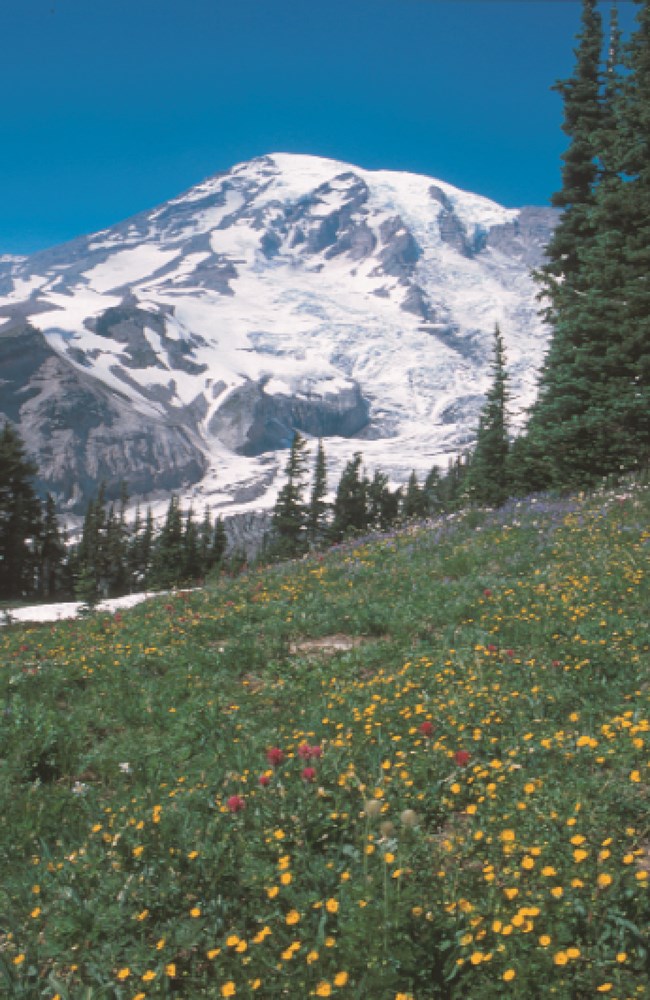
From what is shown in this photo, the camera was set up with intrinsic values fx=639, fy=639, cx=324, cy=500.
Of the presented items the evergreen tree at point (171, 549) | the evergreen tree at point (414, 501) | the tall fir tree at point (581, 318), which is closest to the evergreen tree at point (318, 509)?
the evergreen tree at point (171, 549)

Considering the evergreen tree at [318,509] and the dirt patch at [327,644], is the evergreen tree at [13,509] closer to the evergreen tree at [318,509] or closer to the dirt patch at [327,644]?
the evergreen tree at [318,509]

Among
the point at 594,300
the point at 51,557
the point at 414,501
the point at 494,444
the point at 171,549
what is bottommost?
the point at 51,557

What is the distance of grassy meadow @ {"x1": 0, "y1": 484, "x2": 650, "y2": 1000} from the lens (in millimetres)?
3342

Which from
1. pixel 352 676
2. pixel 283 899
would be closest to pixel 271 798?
pixel 283 899

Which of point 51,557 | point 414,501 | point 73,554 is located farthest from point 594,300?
point 73,554

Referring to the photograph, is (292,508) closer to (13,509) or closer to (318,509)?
(318,509)

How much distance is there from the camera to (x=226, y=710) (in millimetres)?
7078

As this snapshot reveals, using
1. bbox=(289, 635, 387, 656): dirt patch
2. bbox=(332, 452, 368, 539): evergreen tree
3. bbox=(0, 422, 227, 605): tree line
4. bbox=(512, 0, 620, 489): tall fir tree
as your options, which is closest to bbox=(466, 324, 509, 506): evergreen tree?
bbox=(512, 0, 620, 489): tall fir tree

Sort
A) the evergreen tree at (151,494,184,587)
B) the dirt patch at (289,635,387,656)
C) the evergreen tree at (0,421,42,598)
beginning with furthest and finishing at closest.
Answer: the evergreen tree at (151,494,184,587)
the evergreen tree at (0,421,42,598)
the dirt patch at (289,635,387,656)

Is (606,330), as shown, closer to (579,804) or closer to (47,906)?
(579,804)

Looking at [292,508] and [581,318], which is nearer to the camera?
[581,318]

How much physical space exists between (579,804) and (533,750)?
1.00 metres

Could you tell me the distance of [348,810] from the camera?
4.52 metres

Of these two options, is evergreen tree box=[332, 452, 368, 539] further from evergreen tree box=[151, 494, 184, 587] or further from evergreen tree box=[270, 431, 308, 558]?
evergreen tree box=[151, 494, 184, 587]
